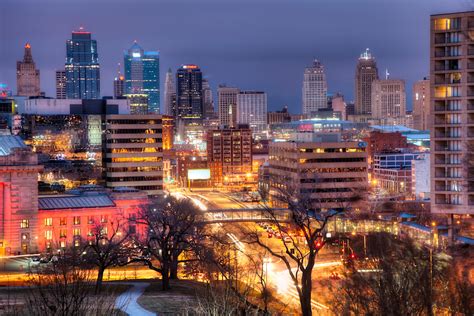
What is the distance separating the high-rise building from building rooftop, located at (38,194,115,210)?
118ft

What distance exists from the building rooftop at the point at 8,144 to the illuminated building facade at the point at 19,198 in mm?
146

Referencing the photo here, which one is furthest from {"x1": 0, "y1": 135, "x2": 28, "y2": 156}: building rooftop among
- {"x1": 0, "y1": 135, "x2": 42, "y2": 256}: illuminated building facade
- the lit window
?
the lit window

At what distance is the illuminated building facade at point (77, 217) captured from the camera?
279ft

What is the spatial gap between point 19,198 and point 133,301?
1793 inches

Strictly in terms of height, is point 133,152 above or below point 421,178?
above

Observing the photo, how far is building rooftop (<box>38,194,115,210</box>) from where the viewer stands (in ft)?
288

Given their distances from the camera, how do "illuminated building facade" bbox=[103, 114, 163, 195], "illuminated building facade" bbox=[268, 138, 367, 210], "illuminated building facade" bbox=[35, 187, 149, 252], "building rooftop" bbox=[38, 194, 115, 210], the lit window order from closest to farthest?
1. the lit window
2. "illuminated building facade" bbox=[35, 187, 149, 252]
3. "building rooftop" bbox=[38, 194, 115, 210]
4. "illuminated building facade" bbox=[268, 138, 367, 210]
5. "illuminated building facade" bbox=[103, 114, 163, 195]

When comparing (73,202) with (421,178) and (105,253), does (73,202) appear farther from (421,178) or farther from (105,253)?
(421,178)

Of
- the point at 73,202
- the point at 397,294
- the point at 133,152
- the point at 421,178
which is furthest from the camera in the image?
the point at 421,178

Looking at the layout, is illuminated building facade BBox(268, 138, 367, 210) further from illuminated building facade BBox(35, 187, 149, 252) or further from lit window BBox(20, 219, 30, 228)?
lit window BBox(20, 219, 30, 228)

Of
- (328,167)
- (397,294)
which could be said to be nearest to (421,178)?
(328,167)

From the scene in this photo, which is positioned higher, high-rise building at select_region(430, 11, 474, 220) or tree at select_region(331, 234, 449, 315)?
high-rise building at select_region(430, 11, 474, 220)

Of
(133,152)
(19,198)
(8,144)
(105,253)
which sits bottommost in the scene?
(105,253)

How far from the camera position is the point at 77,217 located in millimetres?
87688
